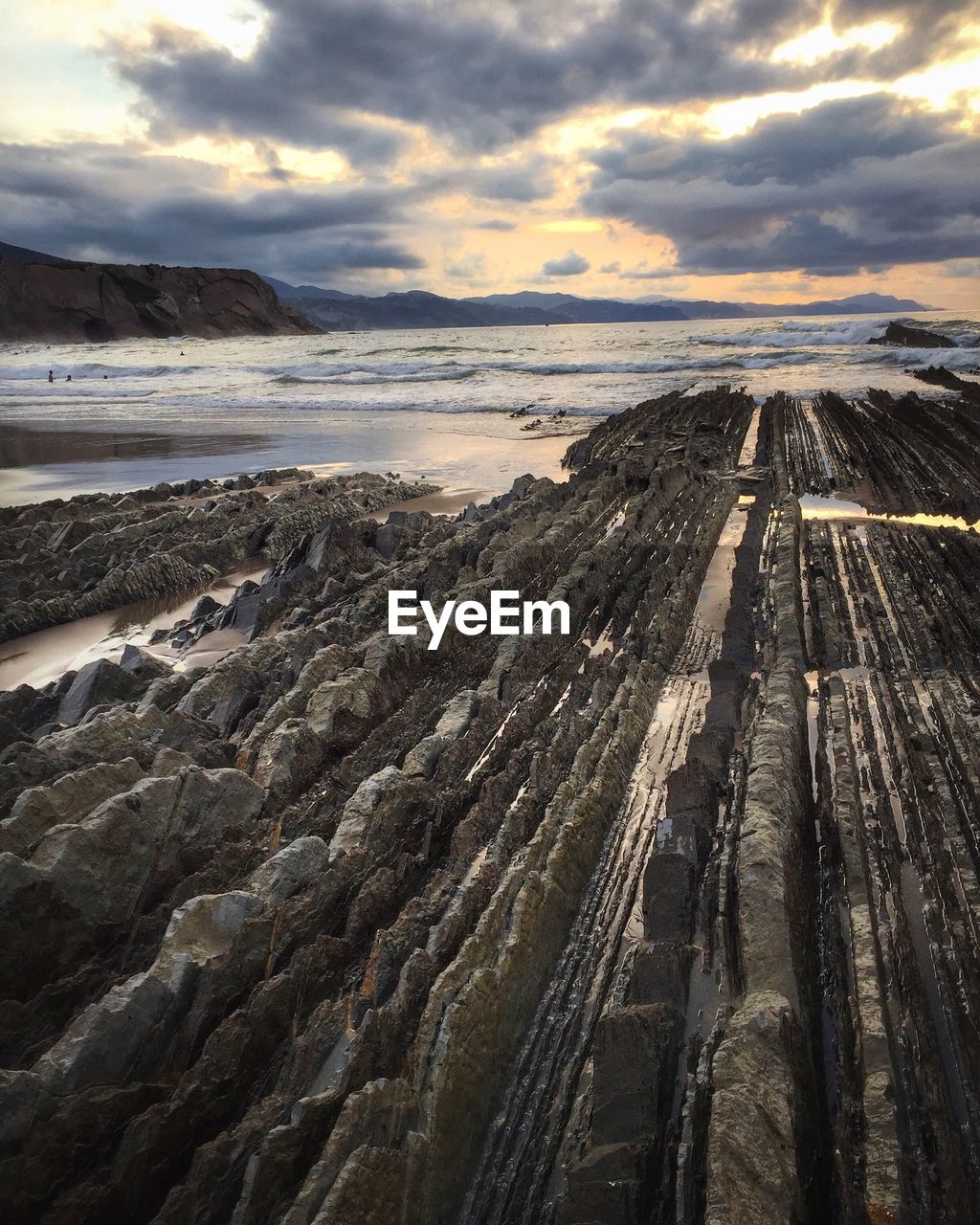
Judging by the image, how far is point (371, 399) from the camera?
2706cm

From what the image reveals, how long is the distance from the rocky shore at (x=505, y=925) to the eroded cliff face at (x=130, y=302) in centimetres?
9837

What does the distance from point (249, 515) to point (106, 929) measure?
24.3ft

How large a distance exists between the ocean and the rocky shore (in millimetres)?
8269

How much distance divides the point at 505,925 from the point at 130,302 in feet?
349

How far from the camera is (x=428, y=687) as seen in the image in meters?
4.80

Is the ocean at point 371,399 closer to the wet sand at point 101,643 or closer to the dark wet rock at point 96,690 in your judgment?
the wet sand at point 101,643

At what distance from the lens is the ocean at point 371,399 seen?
1502 cm

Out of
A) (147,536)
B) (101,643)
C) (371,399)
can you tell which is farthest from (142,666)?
(371,399)

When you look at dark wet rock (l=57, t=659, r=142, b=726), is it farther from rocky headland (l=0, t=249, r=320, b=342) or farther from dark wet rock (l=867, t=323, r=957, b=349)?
rocky headland (l=0, t=249, r=320, b=342)

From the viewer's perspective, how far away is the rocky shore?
204 centimetres

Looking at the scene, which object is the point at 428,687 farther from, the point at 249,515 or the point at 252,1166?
the point at 249,515

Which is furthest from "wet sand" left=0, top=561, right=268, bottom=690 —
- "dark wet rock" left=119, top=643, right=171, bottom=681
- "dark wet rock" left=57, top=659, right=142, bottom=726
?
"dark wet rock" left=57, top=659, right=142, bottom=726

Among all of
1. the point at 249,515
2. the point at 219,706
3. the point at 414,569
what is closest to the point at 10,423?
the point at 249,515

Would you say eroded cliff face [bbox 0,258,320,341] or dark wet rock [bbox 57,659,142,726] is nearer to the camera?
dark wet rock [bbox 57,659,142,726]
